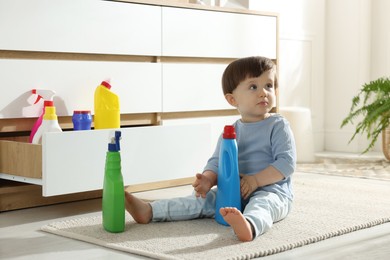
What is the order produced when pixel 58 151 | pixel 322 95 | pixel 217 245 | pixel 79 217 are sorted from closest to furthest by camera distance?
pixel 217 245
pixel 58 151
pixel 79 217
pixel 322 95

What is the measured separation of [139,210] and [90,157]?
0.28 meters

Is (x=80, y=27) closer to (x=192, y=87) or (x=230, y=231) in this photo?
(x=192, y=87)

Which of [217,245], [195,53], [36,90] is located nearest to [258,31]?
[195,53]

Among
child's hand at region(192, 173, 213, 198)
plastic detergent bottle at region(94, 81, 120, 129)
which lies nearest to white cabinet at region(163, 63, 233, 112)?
plastic detergent bottle at region(94, 81, 120, 129)

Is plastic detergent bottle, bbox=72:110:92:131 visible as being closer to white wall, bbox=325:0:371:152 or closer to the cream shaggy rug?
the cream shaggy rug

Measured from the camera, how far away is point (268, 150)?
6.47 ft

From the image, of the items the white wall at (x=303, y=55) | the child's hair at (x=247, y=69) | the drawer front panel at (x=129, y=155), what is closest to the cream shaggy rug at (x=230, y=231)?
the drawer front panel at (x=129, y=155)

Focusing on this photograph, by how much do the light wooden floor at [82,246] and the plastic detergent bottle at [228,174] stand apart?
0.27 metres

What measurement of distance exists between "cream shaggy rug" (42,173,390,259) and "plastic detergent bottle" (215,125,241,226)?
81 millimetres

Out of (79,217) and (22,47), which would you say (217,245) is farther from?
(22,47)

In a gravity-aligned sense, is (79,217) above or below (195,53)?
below

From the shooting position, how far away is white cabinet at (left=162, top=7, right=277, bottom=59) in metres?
2.61

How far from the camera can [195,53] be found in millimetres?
2715

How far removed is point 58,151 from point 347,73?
2.56 meters
